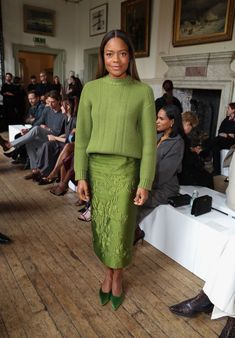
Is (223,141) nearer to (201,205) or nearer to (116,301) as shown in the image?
(201,205)

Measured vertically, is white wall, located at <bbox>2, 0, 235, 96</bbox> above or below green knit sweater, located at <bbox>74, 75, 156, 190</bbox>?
above

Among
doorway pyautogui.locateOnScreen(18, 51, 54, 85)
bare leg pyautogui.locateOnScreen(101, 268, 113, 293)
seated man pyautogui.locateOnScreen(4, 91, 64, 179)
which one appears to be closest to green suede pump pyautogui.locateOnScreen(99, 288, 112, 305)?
bare leg pyautogui.locateOnScreen(101, 268, 113, 293)

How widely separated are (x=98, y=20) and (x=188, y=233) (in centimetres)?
869

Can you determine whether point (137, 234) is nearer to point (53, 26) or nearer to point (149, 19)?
point (149, 19)

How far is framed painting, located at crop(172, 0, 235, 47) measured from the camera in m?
5.51

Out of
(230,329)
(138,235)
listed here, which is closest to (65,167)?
(138,235)

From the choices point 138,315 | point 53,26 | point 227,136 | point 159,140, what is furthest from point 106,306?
point 53,26

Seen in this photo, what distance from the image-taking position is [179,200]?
8.39ft

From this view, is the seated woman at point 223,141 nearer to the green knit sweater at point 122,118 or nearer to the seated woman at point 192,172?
the seated woman at point 192,172

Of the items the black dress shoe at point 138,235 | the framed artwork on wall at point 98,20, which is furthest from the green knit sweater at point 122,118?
the framed artwork on wall at point 98,20

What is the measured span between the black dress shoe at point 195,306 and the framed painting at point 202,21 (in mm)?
5148

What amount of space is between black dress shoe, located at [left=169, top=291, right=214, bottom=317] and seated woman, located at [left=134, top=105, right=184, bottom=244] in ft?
3.06

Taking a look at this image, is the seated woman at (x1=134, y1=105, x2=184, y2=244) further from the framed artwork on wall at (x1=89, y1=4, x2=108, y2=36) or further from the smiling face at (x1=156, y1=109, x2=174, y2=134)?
the framed artwork on wall at (x1=89, y1=4, x2=108, y2=36)

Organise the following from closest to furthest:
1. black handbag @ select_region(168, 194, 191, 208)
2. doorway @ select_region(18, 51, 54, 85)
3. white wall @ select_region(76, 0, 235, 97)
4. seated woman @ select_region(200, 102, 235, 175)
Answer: black handbag @ select_region(168, 194, 191, 208), seated woman @ select_region(200, 102, 235, 175), white wall @ select_region(76, 0, 235, 97), doorway @ select_region(18, 51, 54, 85)
